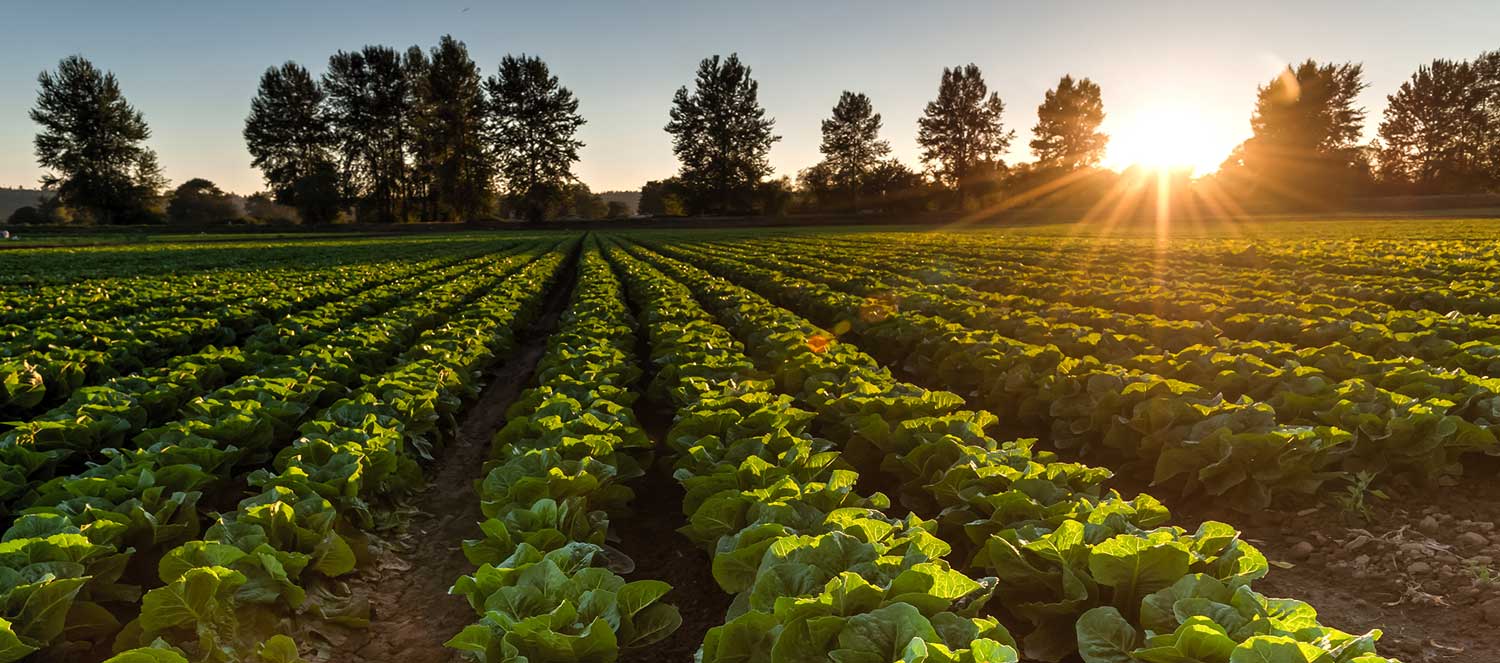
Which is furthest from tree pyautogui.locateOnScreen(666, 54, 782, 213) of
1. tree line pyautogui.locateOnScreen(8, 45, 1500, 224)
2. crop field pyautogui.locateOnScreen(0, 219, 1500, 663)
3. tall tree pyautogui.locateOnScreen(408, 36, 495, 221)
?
crop field pyautogui.locateOnScreen(0, 219, 1500, 663)

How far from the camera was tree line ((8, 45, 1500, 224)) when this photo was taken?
7231cm

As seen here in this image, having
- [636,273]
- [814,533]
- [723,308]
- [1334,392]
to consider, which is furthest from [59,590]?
[636,273]

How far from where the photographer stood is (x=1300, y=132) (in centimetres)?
7562

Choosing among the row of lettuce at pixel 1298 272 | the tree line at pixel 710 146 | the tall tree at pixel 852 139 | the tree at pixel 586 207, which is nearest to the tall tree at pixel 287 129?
the tree line at pixel 710 146

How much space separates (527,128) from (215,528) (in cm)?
8611

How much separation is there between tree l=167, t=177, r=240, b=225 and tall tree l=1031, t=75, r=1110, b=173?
103 metres

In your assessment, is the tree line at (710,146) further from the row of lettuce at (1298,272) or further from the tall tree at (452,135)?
the row of lettuce at (1298,272)

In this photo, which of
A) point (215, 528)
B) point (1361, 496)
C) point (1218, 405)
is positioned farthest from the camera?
point (1218, 405)

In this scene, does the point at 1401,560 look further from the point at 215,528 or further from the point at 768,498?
the point at 215,528

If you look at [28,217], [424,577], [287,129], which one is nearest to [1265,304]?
[424,577]

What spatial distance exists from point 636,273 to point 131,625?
1621 centimetres

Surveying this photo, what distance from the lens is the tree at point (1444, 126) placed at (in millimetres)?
74875

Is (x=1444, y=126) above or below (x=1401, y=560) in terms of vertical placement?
above

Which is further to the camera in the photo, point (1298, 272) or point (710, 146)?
point (710, 146)
